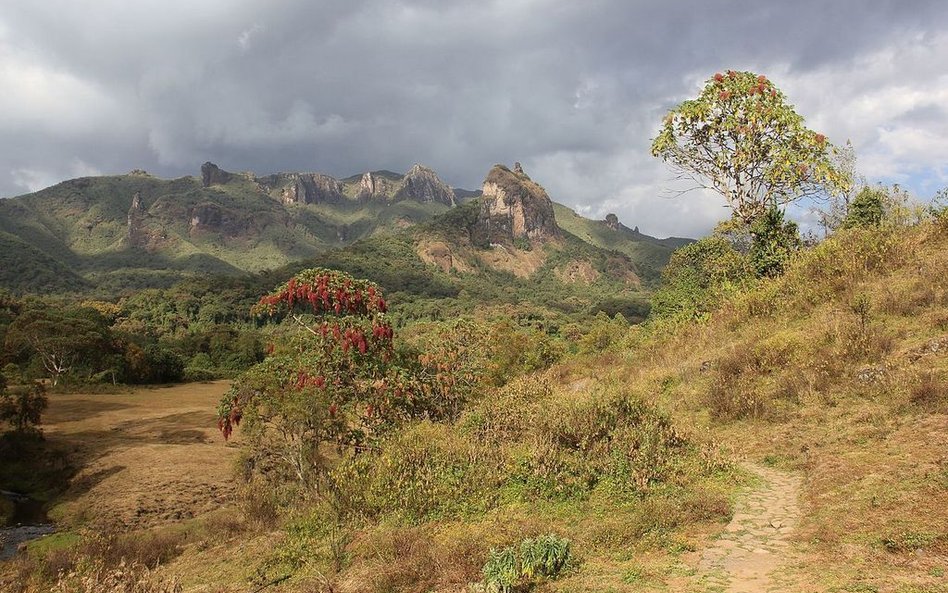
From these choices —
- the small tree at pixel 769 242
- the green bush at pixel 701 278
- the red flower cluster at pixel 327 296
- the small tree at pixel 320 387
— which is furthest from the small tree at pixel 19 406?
the small tree at pixel 769 242

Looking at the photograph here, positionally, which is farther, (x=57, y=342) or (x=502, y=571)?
(x=57, y=342)

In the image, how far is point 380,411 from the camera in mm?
13859

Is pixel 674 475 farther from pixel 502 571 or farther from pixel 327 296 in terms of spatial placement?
pixel 327 296

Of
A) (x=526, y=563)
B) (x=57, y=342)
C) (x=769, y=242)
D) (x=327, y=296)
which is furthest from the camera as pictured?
(x=57, y=342)

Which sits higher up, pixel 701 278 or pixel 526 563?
pixel 701 278

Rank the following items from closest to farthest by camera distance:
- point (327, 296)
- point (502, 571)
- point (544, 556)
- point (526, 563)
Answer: point (502, 571)
point (526, 563)
point (544, 556)
point (327, 296)

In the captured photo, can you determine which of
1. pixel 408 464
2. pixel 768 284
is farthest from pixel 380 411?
pixel 768 284

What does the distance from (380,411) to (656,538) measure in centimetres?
867

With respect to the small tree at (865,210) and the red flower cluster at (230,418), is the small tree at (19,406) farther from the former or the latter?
the small tree at (865,210)

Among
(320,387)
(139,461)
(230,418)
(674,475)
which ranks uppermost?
(320,387)

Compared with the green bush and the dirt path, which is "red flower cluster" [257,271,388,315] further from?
the green bush

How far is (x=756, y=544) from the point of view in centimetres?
629

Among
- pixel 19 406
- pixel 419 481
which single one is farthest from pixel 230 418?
pixel 19 406

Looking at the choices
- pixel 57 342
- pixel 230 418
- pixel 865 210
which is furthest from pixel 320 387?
pixel 57 342
